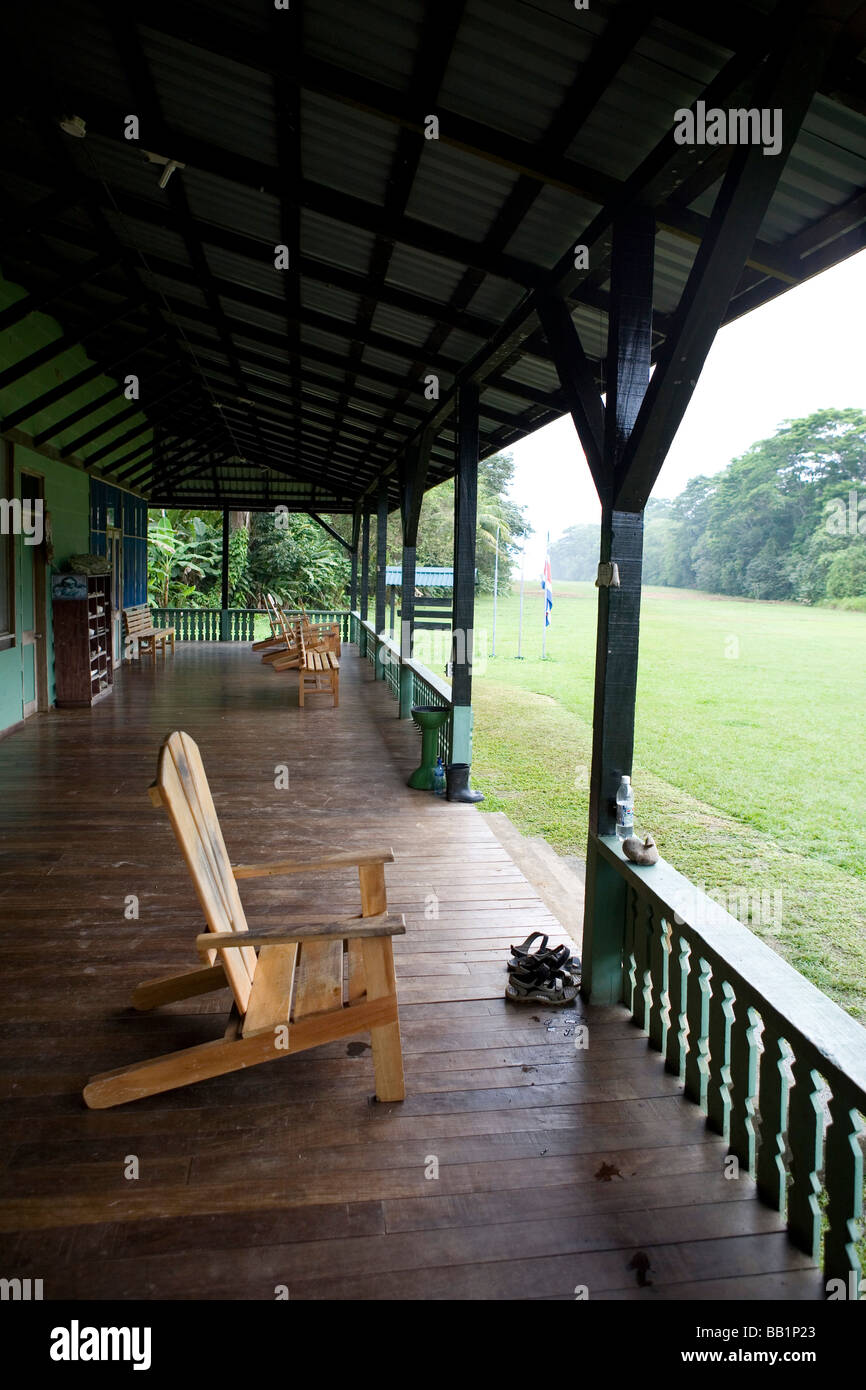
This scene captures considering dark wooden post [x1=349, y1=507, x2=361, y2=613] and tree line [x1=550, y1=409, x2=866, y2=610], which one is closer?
tree line [x1=550, y1=409, x2=866, y2=610]

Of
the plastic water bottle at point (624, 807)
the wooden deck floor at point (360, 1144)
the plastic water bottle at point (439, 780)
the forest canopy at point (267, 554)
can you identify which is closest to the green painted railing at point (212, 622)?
the forest canopy at point (267, 554)

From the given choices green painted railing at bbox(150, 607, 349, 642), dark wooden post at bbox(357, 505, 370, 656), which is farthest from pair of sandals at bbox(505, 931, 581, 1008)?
A: green painted railing at bbox(150, 607, 349, 642)

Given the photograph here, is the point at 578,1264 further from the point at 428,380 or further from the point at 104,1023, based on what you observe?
the point at 428,380

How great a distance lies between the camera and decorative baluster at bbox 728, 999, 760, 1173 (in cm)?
239

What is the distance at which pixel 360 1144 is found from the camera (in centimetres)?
245

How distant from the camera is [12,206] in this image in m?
6.78

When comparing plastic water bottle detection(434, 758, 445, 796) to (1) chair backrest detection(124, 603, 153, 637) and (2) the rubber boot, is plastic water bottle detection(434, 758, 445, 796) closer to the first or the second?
(2) the rubber boot

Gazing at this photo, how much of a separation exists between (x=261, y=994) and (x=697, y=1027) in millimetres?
1402

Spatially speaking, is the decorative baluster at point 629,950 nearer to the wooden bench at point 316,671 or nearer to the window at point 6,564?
the window at point 6,564

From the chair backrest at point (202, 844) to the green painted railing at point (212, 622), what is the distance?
1602cm

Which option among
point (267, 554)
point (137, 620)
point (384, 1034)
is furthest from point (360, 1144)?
point (267, 554)

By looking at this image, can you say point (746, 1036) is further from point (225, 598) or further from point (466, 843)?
point (225, 598)

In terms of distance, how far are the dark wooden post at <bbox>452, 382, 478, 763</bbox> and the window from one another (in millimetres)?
4439
